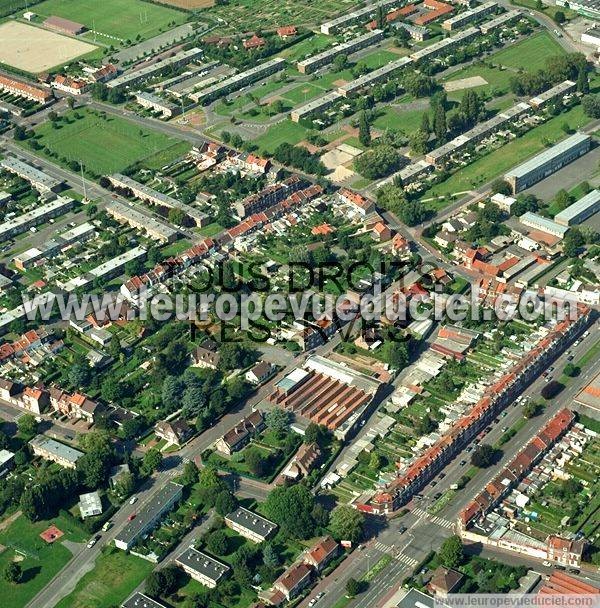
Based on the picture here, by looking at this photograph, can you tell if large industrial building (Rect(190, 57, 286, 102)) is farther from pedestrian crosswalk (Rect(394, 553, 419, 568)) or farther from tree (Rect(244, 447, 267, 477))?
pedestrian crosswalk (Rect(394, 553, 419, 568))

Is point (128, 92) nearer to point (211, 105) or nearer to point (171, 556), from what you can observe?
point (211, 105)

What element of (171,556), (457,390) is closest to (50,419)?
(171,556)

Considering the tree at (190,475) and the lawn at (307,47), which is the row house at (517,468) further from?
the lawn at (307,47)

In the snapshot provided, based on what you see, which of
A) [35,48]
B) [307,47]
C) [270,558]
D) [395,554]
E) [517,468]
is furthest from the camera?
[35,48]

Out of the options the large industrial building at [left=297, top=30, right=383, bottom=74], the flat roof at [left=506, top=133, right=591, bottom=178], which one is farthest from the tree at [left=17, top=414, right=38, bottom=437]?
the large industrial building at [left=297, top=30, right=383, bottom=74]

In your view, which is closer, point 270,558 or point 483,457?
point 270,558

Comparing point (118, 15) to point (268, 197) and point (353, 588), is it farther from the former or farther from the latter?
point (353, 588)

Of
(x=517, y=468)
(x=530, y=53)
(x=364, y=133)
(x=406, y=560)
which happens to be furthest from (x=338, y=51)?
(x=406, y=560)
